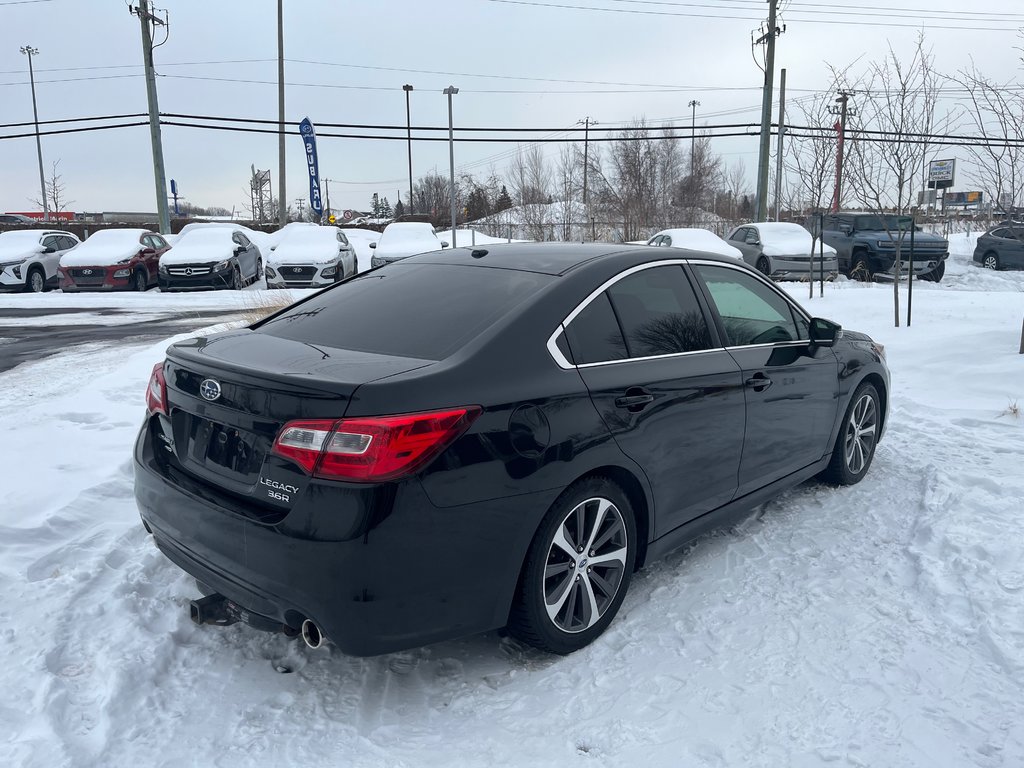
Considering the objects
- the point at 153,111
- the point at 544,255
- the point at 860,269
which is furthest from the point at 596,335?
the point at 153,111

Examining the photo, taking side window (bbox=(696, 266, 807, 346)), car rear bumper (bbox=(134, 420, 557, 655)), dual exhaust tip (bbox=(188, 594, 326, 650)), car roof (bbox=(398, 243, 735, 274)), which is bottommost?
dual exhaust tip (bbox=(188, 594, 326, 650))

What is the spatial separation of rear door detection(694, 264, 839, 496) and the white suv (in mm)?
21408

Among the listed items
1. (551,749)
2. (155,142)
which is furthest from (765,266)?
(155,142)

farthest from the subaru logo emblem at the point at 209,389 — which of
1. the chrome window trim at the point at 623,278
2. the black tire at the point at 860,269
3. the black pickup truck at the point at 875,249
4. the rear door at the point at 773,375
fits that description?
the black tire at the point at 860,269

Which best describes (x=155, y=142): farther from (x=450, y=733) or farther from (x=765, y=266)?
(x=450, y=733)

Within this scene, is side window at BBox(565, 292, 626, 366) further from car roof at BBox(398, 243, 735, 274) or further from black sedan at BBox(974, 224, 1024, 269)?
black sedan at BBox(974, 224, 1024, 269)

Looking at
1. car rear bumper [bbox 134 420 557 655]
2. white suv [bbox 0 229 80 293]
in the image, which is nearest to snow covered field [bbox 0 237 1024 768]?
car rear bumper [bbox 134 420 557 655]

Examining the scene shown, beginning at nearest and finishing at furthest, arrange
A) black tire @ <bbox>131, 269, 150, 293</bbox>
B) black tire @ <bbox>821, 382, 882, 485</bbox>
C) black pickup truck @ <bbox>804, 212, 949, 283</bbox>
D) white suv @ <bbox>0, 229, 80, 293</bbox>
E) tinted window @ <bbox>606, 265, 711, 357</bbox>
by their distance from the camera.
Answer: tinted window @ <bbox>606, 265, 711, 357</bbox> → black tire @ <bbox>821, 382, 882, 485</bbox> → black pickup truck @ <bbox>804, 212, 949, 283</bbox> → black tire @ <bbox>131, 269, 150, 293</bbox> → white suv @ <bbox>0, 229, 80, 293</bbox>

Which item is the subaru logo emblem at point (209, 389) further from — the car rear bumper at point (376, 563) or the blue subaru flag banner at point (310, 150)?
the blue subaru flag banner at point (310, 150)

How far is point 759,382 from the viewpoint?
3980 millimetres

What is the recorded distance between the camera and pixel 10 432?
5.50m

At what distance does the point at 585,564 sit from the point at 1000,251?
1013 inches

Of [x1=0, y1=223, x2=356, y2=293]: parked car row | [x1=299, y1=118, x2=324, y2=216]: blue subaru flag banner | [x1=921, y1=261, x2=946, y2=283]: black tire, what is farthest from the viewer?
[x1=299, y1=118, x2=324, y2=216]: blue subaru flag banner

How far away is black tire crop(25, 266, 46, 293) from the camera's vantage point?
67.4ft
